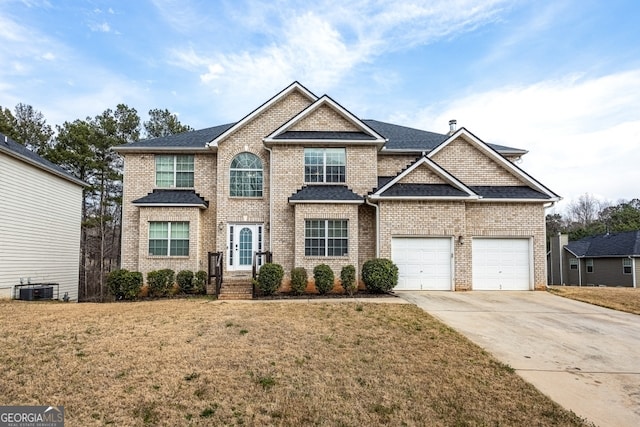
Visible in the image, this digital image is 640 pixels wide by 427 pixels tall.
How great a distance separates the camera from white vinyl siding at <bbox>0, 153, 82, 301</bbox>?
14492mm

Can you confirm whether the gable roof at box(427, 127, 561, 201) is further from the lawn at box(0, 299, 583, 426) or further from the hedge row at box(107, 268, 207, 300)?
the hedge row at box(107, 268, 207, 300)

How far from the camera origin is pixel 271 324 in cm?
842

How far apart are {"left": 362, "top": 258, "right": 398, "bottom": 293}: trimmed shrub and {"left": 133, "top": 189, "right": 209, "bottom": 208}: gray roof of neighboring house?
7488mm

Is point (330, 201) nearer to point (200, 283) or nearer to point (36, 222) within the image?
point (200, 283)

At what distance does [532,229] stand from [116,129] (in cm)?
3111

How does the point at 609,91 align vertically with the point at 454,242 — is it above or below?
above

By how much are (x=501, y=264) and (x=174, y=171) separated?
47.4 feet

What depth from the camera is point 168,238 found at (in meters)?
15.3

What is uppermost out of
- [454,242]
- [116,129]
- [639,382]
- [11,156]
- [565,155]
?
[116,129]

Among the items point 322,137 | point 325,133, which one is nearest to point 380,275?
point 322,137

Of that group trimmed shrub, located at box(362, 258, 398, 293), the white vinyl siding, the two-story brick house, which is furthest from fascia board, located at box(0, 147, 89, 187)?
trimmed shrub, located at box(362, 258, 398, 293)

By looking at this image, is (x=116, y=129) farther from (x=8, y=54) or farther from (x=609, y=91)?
(x=609, y=91)

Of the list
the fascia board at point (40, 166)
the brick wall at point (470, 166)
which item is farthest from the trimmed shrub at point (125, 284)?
the brick wall at point (470, 166)

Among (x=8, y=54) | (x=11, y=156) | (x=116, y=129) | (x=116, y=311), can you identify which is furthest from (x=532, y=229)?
(x=116, y=129)
